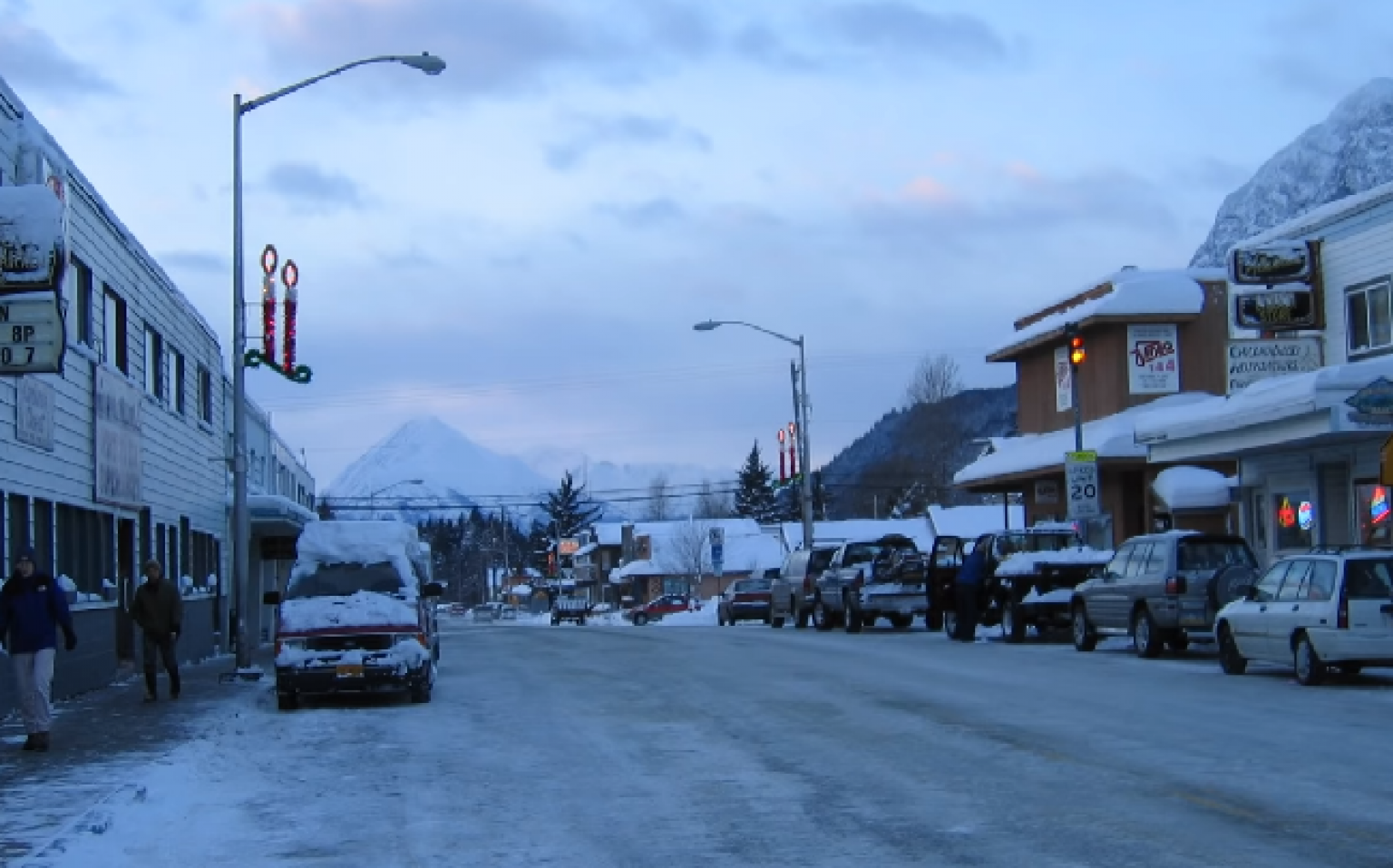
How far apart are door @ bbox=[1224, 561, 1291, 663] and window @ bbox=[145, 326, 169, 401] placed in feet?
62.8

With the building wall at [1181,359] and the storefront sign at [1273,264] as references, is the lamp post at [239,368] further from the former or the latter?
the building wall at [1181,359]

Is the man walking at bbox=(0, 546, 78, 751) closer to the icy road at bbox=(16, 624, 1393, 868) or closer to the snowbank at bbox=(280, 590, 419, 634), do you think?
the icy road at bbox=(16, 624, 1393, 868)

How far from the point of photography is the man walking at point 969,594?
103ft

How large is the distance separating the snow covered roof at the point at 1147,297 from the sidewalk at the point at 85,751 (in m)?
24.0

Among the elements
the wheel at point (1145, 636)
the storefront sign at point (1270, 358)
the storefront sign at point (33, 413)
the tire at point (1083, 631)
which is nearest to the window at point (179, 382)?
the storefront sign at point (33, 413)

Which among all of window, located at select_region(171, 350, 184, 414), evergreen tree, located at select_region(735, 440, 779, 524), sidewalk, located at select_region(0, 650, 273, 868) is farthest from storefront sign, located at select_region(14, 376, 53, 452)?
evergreen tree, located at select_region(735, 440, 779, 524)

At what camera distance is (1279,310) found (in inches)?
1268

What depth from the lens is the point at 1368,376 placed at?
25922 millimetres

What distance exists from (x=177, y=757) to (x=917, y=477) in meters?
109

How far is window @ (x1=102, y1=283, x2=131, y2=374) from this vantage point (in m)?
26.4

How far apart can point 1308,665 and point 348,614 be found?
1118 centimetres

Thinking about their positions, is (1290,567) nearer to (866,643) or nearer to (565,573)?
(866,643)

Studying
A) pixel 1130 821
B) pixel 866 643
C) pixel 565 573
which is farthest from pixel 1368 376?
pixel 565 573

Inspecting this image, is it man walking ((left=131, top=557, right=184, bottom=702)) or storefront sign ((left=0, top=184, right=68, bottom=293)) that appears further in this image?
man walking ((left=131, top=557, right=184, bottom=702))
